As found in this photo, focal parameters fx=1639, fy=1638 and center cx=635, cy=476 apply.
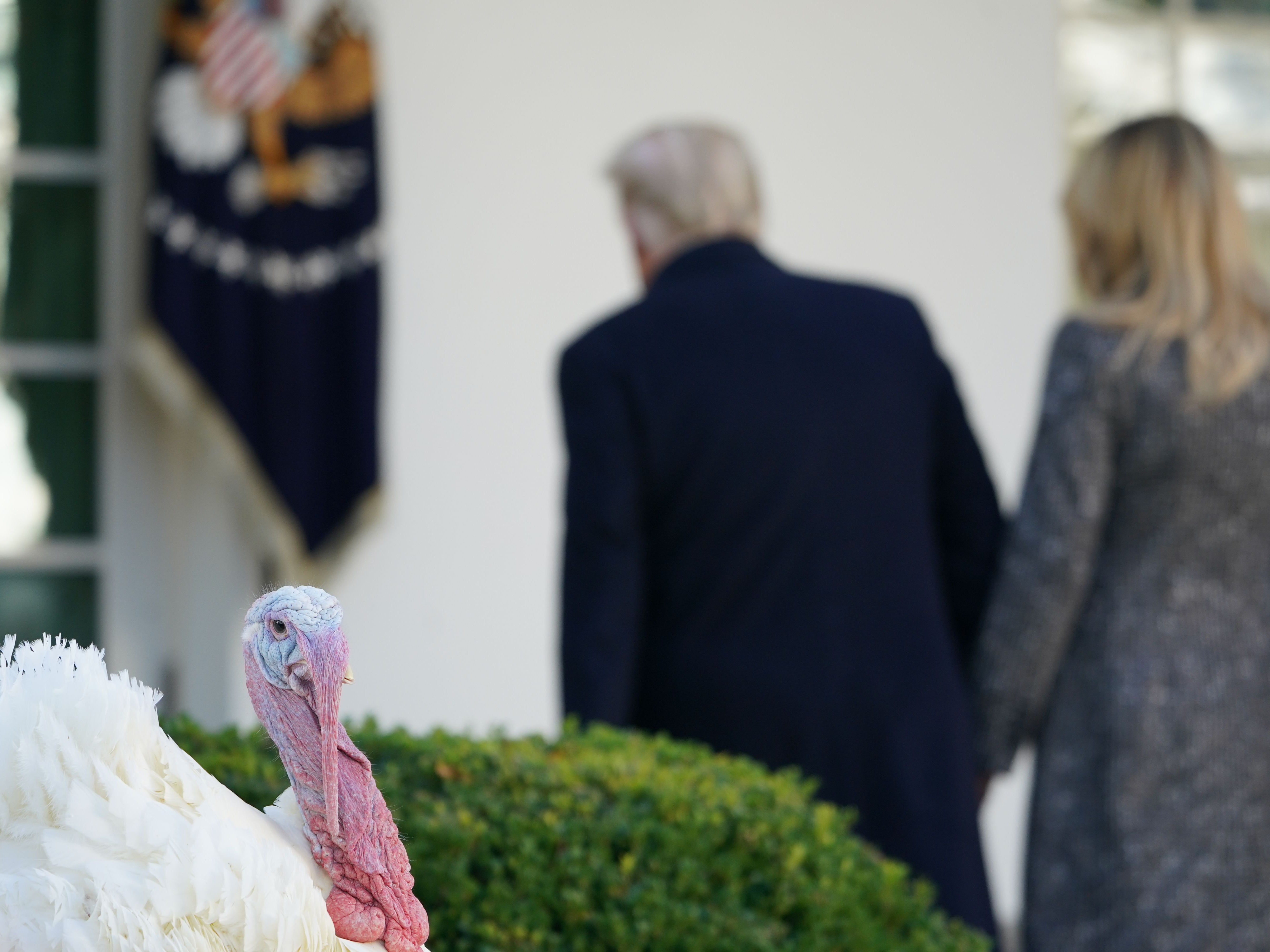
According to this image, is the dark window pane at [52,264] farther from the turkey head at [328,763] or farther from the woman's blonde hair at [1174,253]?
the turkey head at [328,763]

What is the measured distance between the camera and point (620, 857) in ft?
7.19

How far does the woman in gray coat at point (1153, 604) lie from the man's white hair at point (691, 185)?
2.30 ft

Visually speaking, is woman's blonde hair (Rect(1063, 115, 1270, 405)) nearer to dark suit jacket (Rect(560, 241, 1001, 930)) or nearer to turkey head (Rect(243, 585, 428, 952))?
dark suit jacket (Rect(560, 241, 1001, 930))

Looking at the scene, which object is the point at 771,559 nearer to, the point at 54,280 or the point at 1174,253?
the point at 1174,253

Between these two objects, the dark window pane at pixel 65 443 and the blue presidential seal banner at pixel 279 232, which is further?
the dark window pane at pixel 65 443

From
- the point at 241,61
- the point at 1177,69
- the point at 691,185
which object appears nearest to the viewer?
the point at 691,185

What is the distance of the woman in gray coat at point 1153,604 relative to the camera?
3.08 metres

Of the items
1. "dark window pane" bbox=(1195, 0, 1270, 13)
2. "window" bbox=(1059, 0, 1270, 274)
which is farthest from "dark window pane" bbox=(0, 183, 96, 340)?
"dark window pane" bbox=(1195, 0, 1270, 13)

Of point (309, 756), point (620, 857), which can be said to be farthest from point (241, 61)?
point (309, 756)

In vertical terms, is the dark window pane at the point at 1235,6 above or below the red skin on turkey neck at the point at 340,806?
above

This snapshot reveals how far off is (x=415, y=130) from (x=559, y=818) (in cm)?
343

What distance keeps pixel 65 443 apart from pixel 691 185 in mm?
2671

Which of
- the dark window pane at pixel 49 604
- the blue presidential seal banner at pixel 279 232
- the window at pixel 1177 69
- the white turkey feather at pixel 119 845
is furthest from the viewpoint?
the window at pixel 1177 69

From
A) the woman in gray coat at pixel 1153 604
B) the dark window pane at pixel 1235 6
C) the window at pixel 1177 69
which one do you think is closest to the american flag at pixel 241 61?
the woman in gray coat at pixel 1153 604
